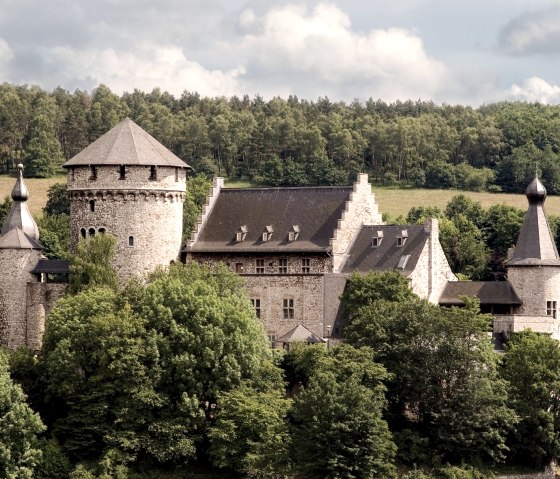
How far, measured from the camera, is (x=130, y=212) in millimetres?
74188

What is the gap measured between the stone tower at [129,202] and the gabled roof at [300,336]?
6844 millimetres

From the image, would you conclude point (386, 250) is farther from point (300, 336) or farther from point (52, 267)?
point (52, 267)

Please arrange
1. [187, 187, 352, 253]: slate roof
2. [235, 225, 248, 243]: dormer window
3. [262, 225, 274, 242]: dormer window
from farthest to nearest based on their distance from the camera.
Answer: [235, 225, 248, 243]: dormer window
[262, 225, 274, 242]: dormer window
[187, 187, 352, 253]: slate roof

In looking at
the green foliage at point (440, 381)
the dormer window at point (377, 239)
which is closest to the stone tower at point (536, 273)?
the dormer window at point (377, 239)

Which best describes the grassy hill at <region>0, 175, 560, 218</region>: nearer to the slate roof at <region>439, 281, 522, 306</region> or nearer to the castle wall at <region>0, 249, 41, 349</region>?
the slate roof at <region>439, 281, 522, 306</region>

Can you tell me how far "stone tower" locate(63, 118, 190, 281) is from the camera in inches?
2918

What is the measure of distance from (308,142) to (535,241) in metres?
69.1

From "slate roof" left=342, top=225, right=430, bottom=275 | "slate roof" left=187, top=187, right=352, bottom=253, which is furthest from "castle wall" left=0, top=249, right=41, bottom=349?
"slate roof" left=342, top=225, right=430, bottom=275

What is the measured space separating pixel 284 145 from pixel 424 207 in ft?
71.9

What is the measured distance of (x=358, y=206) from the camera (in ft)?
254

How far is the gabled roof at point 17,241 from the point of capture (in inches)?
2985

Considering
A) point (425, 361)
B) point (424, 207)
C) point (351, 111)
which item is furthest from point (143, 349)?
point (351, 111)

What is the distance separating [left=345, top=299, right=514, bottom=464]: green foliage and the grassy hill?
196 ft

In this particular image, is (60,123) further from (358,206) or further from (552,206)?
(358,206)
